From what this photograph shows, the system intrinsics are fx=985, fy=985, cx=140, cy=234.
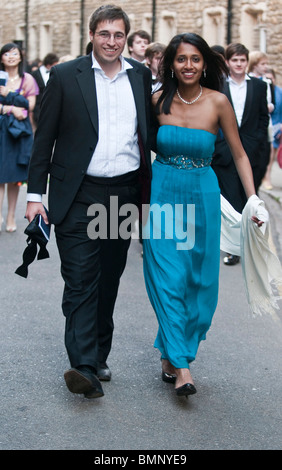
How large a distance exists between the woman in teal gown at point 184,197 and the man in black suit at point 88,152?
0.17 metres

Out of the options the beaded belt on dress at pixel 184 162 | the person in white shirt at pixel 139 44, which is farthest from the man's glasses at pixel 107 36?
the person in white shirt at pixel 139 44

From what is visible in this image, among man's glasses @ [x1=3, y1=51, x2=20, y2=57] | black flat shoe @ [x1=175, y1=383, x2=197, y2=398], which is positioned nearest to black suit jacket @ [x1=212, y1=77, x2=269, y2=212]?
man's glasses @ [x1=3, y1=51, x2=20, y2=57]

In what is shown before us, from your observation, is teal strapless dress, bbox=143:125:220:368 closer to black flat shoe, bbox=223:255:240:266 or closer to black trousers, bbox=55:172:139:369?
black trousers, bbox=55:172:139:369

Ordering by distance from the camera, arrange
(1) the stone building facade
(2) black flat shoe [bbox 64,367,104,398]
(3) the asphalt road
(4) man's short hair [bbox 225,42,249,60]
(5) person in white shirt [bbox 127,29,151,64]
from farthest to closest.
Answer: (1) the stone building facade → (5) person in white shirt [bbox 127,29,151,64] → (4) man's short hair [bbox 225,42,249,60] → (2) black flat shoe [bbox 64,367,104,398] → (3) the asphalt road

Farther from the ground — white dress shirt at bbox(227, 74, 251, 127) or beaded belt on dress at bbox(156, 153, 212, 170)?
white dress shirt at bbox(227, 74, 251, 127)

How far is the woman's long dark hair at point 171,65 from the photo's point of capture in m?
5.27

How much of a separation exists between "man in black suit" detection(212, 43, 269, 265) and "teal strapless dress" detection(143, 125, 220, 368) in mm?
3682

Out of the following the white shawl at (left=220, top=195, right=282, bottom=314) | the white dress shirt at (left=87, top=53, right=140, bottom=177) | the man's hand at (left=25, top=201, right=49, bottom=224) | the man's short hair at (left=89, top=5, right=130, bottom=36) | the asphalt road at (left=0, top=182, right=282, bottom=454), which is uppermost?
the man's short hair at (left=89, top=5, right=130, bottom=36)

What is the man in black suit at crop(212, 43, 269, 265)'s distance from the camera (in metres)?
9.06

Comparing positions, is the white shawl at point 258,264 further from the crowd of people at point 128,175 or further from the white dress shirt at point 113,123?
the white dress shirt at point 113,123

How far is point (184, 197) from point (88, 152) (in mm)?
610

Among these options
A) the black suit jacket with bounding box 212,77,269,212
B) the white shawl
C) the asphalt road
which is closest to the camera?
the asphalt road

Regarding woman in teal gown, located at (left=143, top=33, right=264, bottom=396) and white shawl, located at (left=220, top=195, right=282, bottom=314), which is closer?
woman in teal gown, located at (left=143, top=33, right=264, bottom=396)
